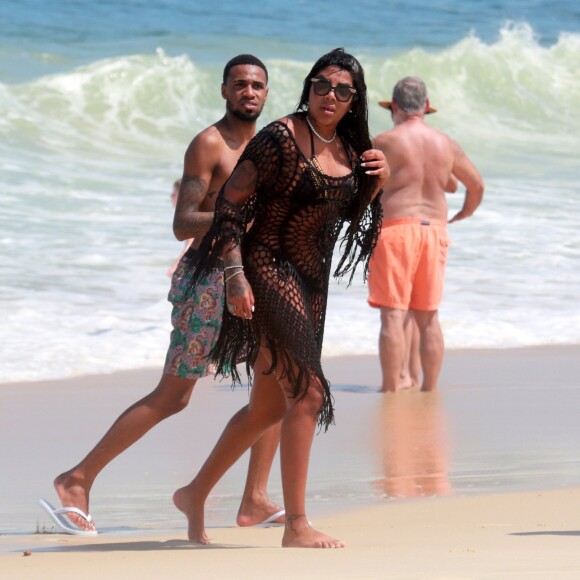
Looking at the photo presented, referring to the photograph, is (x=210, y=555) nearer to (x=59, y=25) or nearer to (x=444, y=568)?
(x=444, y=568)

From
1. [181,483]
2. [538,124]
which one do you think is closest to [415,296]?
[181,483]

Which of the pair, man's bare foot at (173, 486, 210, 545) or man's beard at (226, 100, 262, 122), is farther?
man's beard at (226, 100, 262, 122)

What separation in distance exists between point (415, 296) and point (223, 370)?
340 centimetres

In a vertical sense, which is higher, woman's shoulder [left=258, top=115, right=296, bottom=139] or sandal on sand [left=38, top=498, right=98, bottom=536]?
woman's shoulder [left=258, top=115, right=296, bottom=139]

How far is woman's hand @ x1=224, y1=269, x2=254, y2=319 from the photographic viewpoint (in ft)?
12.9

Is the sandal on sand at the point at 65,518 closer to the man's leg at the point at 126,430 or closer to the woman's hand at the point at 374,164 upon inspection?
the man's leg at the point at 126,430

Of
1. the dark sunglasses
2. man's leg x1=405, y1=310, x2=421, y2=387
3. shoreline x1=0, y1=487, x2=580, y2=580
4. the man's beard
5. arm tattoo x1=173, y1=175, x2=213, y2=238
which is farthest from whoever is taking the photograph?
man's leg x1=405, y1=310, x2=421, y2=387

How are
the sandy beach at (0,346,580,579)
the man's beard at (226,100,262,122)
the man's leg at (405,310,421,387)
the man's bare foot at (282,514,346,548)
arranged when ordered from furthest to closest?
the man's leg at (405,310,421,387) < the man's beard at (226,100,262,122) < the man's bare foot at (282,514,346,548) < the sandy beach at (0,346,580,579)

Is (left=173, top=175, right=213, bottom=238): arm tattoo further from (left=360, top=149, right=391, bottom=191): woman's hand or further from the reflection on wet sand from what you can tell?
the reflection on wet sand

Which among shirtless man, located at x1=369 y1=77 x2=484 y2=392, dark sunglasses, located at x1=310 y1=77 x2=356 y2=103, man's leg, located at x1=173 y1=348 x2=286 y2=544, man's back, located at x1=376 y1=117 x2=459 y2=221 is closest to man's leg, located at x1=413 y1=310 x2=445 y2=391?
shirtless man, located at x1=369 y1=77 x2=484 y2=392

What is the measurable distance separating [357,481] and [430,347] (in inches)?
100.0

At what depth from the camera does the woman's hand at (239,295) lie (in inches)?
155

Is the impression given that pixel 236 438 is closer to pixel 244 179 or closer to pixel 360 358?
pixel 244 179

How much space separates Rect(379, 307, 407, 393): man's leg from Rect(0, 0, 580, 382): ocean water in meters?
1.34
